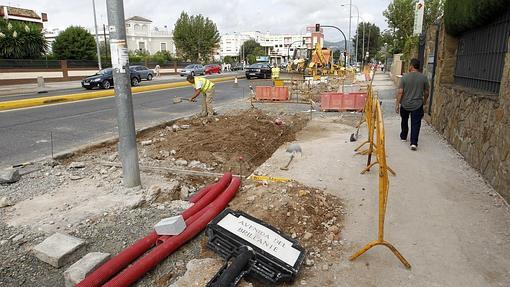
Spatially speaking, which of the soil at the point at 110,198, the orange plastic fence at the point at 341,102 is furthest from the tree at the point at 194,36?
the soil at the point at 110,198

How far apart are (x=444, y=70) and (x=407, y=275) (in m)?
7.24

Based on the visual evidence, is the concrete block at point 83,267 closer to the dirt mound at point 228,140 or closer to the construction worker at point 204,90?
the dirt mound at point 228,140

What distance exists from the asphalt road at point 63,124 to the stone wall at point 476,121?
7796mm

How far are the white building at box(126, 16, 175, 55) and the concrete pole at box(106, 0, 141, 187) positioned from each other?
316 feet

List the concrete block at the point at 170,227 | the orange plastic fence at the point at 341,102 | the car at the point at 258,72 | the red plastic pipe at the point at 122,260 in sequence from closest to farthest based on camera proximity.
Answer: the red plastic pipe at the point at 122,260 < the concrete block at the point at 170,227 < the orange plastic fence at the point at 341,102 < the car at the point at 258,72

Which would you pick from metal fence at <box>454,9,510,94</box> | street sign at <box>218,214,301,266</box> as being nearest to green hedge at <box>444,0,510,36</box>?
metal fence at <box>454,9,510,94</box>

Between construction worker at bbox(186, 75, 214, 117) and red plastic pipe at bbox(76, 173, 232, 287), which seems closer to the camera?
red plastic pipe at bbox(76, 173, 232, 287)

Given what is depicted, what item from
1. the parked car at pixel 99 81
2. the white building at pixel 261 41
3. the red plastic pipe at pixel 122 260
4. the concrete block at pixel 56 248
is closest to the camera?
the red plastic pipe at pixel 122 260

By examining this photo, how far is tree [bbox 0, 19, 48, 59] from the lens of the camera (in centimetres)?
3456

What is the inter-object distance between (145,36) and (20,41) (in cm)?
6688

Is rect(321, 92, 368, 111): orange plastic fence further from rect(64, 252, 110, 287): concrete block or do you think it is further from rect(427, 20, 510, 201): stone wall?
rect(64, 252, 110, 287): concrete block

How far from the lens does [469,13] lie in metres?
6.82

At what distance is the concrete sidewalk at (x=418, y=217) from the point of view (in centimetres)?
324

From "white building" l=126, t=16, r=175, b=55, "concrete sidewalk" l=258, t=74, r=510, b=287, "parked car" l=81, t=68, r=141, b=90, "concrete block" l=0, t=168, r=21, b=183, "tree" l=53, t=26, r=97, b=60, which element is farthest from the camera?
"white building" l=126, t=16, r=175, b=55
